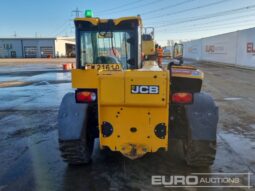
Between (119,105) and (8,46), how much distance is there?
79.6 m

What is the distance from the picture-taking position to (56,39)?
245ft

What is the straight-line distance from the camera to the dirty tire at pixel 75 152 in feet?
13.9

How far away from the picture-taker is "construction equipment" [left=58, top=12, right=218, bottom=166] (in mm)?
3752

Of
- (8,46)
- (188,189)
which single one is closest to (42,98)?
(188,189)

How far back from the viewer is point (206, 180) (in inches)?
162

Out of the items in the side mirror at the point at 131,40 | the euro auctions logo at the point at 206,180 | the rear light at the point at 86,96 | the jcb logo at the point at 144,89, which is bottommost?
the euro auctions logo at the point at 206,180

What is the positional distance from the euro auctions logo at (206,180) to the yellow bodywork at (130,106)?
52 centimetres

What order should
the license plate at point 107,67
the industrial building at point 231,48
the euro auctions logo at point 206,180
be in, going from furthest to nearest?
the industrial building at point 231,48 < the license plate at point 107,67 < the euro auctions logo at point 206,180

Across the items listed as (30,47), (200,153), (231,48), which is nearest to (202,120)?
(200,153)

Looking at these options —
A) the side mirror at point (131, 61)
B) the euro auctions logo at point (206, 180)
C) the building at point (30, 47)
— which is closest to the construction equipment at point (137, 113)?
the euro auctions logo at point (206, 180)

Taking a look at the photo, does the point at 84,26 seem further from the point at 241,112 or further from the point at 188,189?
the point at 241,112

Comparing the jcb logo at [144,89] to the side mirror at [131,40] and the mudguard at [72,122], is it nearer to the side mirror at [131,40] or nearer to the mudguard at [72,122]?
the mudguard at [72,122]

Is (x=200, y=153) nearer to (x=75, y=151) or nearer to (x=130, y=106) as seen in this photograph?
(x=130, y=106)

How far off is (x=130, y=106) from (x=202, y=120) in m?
1.13
